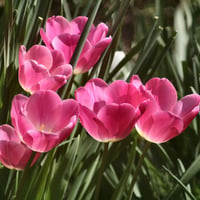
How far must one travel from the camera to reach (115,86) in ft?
2.33

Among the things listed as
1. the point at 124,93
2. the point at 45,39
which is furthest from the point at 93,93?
the point at 45,39

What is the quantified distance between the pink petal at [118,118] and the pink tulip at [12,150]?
92 mm

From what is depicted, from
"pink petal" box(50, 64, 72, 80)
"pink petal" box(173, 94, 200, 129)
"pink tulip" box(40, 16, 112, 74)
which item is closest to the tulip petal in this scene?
"pink tulip" box(40, 16, 112, 74)

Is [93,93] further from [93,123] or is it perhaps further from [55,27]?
[55,27]

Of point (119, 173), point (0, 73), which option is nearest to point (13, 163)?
point (0, 73)

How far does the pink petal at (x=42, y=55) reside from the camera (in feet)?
2.44

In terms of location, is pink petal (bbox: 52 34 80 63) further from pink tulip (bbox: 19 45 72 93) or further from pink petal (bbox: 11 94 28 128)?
pink petal (bbox: 11 94 28 128)

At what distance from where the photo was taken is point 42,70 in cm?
72

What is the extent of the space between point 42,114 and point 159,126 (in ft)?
0.47

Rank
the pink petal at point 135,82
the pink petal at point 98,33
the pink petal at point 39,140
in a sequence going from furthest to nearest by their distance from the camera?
the pink petal at point 98,33 < the pink petal at point 135,82 < the pink petal at point 39,140

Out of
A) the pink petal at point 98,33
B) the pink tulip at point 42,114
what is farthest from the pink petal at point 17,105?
the pink petal at point 98,33

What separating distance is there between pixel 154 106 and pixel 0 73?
0.38 meters

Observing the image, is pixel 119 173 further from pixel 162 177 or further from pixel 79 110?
pixel 79 110

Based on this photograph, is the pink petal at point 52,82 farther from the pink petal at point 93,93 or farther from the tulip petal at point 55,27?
the tulip petal at point 55,27
